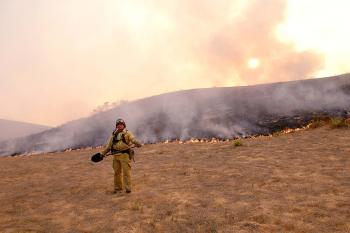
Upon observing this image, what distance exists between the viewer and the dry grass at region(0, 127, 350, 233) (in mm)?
8250

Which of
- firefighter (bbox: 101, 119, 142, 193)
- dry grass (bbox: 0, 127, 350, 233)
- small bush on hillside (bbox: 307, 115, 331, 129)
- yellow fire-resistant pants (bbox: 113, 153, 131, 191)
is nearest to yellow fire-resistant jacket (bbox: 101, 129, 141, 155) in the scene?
firefighter (bbox: 101, 119, 142, 193)

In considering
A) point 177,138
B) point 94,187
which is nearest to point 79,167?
point 94,187

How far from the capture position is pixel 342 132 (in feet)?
60.6

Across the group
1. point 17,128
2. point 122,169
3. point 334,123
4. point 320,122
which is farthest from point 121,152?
point 17,128

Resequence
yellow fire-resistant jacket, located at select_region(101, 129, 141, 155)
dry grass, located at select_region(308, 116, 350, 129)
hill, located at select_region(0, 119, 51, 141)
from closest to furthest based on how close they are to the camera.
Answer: yellow fire-resistant jacket, located at select_region(101, 129, 141, 155) → dry grass, located at select_region(308, 116, 350, 129) → hill, located at select_region(0, 119, 51, 141)

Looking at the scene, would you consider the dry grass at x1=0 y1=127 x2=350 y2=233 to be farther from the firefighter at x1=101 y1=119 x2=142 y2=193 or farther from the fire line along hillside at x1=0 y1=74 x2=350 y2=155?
the fire line along hillside at x1=0 y1=74 x2=350 y2=155

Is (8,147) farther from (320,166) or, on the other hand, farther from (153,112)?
(320,166)

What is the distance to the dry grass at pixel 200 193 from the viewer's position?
825cm

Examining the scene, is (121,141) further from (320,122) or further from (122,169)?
(320,122)

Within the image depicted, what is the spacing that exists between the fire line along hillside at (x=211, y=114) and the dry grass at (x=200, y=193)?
24.5 feet

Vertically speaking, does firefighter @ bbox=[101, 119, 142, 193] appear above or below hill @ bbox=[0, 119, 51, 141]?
below

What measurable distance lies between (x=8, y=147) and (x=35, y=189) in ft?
63.7

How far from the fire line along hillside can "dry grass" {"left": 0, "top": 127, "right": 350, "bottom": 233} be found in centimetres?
745

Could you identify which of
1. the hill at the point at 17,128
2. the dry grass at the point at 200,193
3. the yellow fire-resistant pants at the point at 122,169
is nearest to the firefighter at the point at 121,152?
the yellow fire-resistant pants at the point at 122,169
